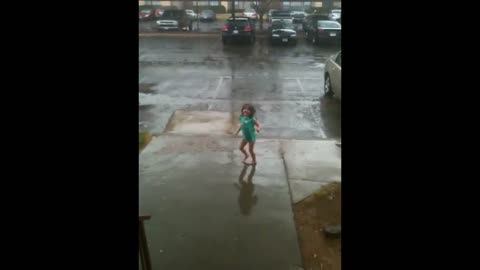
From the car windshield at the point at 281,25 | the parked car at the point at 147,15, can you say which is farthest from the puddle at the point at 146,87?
the parked car at the point at 147,15

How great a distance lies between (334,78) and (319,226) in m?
7.10

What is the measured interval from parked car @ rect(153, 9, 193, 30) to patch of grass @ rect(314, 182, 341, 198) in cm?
2873

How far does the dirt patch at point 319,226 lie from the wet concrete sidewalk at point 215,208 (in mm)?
110

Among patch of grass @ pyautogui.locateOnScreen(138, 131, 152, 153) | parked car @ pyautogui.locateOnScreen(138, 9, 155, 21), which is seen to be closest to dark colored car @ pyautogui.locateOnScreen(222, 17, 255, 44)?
parked car @ pyautogui.locateOnScreen(138, 9, 155, 21)

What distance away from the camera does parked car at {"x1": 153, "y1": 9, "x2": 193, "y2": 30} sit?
111 feet

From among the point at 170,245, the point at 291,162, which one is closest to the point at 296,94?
the point at 291,162

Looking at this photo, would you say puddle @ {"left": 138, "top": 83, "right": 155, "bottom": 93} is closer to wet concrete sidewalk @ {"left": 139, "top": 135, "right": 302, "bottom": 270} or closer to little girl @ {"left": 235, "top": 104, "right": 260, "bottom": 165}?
wet concrete sidewalk @ {"left": 139, "top": 135, "right": 302, "bottom": 270}

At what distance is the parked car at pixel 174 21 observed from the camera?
33.8 m

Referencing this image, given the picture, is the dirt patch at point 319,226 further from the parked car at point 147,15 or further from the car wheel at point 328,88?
the parked car at point 147,15

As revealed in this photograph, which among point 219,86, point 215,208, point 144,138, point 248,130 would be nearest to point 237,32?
point 219,86
